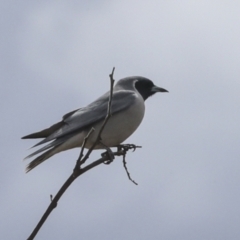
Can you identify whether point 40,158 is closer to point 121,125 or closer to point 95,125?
point 95,125

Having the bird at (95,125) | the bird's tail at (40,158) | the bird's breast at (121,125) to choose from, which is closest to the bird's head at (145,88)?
the bird at (95,125)

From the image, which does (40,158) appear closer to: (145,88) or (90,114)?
(90,114)

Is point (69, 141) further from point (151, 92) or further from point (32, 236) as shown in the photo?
point (32, 236)

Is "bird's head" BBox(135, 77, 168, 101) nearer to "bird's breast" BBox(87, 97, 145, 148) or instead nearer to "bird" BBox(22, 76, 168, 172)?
"bird" BBox(22, 76, 168, 172)

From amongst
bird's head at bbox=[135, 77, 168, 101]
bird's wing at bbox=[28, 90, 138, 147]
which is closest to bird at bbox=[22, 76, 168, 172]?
bird's wing at bbox=[28, 90, 138, 147]

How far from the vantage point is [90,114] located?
8.20 meters

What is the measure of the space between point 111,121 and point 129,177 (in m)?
2.11

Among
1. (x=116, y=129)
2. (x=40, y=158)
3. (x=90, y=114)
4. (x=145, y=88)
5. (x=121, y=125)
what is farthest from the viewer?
(x=145, y=88)

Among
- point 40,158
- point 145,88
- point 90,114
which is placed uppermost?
point 145,88

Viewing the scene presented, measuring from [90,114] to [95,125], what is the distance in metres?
0.22

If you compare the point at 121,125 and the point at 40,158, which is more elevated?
the point at 121,125

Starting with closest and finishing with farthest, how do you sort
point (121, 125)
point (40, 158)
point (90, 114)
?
point (40, 158), point (121, 125), point (90, 114)

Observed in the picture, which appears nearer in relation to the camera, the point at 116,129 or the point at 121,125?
the point at 116,129

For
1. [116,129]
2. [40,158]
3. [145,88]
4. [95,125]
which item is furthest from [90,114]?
[145,88]
